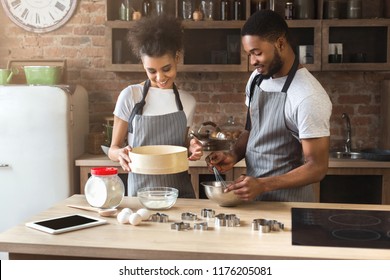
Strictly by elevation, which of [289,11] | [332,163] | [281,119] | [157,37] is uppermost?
[289,11]

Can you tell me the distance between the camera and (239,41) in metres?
4.23

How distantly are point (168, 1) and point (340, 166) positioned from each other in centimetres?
179

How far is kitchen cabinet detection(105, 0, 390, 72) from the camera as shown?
4035 millimetres

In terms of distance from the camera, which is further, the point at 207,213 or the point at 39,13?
the point at 39,13

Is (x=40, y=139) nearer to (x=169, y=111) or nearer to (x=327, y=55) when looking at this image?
(x=169, y=111)

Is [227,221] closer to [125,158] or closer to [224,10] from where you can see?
[125,158]

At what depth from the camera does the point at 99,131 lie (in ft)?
14.7

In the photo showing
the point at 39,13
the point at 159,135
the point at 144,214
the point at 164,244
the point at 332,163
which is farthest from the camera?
the point at 39,13

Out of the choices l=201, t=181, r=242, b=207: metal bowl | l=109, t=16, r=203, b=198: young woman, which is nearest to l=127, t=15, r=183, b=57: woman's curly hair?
l=109, t=16, r=203, b=198: young woman

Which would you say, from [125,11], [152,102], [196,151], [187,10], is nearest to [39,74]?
[125,11]

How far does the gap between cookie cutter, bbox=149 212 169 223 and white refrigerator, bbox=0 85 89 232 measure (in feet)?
6.58

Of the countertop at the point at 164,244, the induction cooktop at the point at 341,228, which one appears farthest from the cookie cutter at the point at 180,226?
the induction cooktop at the point at 341,228

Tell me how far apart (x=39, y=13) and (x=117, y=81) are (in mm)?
807

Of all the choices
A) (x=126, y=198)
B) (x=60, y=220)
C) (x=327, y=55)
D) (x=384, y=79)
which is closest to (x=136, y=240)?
(x=60, y=220)
